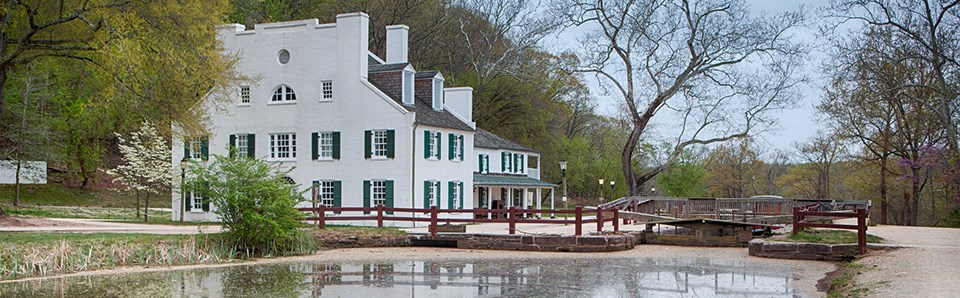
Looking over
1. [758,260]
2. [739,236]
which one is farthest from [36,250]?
[739,236]

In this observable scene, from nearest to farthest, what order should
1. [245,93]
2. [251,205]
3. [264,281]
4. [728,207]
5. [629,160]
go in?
[264,281]
[251,205]
[728,207]
[245,93]
[629,160]

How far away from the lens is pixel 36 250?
1934cm

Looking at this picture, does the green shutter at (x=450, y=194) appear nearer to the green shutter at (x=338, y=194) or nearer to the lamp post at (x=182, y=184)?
the green shutter at (x=338, y=194)

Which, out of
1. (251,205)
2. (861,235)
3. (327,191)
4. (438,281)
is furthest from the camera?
(327,191)

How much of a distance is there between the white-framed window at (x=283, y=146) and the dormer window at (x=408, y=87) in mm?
4464

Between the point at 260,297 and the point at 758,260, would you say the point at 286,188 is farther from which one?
the point at 758,260

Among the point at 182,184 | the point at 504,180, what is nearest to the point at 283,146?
the point at 182,184

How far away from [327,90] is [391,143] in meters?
3.32

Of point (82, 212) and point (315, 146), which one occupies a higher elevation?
point (315, 146)

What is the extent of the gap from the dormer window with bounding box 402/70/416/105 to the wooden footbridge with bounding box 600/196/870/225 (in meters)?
8.67

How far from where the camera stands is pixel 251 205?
78.4 ft

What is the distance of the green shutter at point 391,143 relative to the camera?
3484 centimetres

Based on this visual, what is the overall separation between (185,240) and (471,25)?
35398mm

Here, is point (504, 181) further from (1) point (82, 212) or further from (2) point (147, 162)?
(1) point (82, 212)
